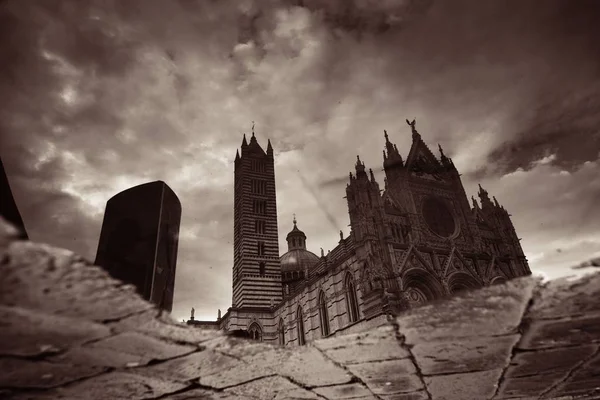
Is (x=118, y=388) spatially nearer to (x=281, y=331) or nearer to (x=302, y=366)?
(x=302, y=366)

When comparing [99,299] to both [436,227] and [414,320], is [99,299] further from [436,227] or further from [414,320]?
[436,227]

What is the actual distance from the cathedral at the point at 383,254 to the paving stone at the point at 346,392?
12656mm

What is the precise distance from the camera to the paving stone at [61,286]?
5.34ft

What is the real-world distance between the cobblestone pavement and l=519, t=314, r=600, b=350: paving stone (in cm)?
1

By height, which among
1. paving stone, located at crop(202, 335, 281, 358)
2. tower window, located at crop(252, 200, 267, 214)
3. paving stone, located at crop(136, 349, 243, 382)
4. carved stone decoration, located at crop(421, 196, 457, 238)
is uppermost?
tower window, located at crop(252, 200, 267, 214)

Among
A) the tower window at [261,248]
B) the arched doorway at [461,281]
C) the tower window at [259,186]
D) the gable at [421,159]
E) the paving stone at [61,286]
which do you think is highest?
the tower window at [259,186]

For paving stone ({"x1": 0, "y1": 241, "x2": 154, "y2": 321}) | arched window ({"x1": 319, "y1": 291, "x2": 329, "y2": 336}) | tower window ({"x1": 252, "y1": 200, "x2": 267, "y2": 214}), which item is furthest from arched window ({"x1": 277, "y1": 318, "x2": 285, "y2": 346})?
paving stone ({"x1": 0, "y1": 241, "x2": 154, "y2": 321})

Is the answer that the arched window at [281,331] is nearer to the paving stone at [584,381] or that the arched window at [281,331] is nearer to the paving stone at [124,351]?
the paving stone at [584,381]

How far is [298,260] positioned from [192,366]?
120 feet

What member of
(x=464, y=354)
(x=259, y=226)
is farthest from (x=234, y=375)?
(x=259, y=226)

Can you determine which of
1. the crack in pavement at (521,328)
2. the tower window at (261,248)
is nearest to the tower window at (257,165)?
the tower window at (261,248)

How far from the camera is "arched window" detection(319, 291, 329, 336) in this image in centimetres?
2295

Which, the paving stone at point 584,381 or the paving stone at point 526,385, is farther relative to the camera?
the paving stone at point 526,385

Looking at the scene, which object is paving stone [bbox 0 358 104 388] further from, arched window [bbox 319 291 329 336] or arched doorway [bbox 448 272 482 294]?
arched window [bbox 319 291 329 336]
